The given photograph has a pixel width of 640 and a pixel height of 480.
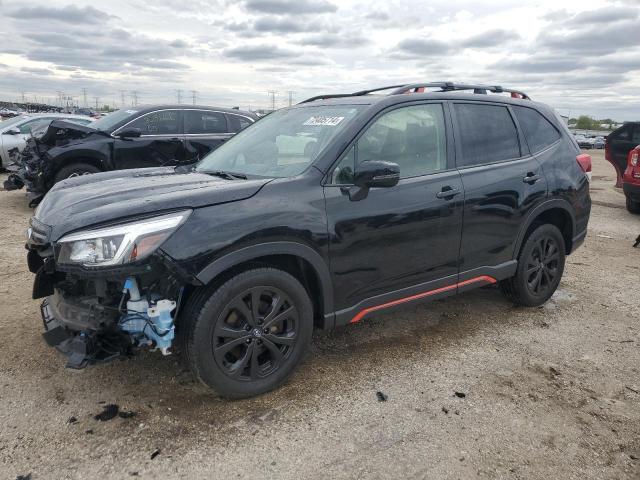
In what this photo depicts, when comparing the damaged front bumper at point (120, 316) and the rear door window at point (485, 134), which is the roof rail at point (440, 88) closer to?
the rear door window at point (485, 134)

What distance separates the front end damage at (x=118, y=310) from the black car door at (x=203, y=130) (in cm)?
633

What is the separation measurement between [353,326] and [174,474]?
6.76ft

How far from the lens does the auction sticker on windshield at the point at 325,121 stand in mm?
3475

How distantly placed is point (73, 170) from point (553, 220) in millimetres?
6999

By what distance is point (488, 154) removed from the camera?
4066 millimetres

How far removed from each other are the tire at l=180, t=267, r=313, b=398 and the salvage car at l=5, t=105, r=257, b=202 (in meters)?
5.11

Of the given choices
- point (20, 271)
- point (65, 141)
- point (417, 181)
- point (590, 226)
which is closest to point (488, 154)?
point (417, 181)

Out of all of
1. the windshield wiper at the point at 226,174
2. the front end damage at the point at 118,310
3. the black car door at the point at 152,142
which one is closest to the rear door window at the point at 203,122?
the black car door at the point at 152,142

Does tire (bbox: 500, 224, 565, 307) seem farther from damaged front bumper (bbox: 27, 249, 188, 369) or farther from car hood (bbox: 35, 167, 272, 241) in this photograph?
damaged front bumper (bbox: 27, 249, 188, 369)

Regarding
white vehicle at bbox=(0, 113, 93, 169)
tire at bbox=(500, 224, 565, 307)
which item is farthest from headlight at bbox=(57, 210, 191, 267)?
white vehicle at bbox=(0, 113, 93, 169)

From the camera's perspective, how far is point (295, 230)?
2969 mm

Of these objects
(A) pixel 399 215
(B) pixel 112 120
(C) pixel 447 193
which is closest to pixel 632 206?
(C) pixel 447 193

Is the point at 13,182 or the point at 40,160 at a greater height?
the point at 40,160

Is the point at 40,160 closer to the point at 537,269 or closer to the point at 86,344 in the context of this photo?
the point at 86,344
